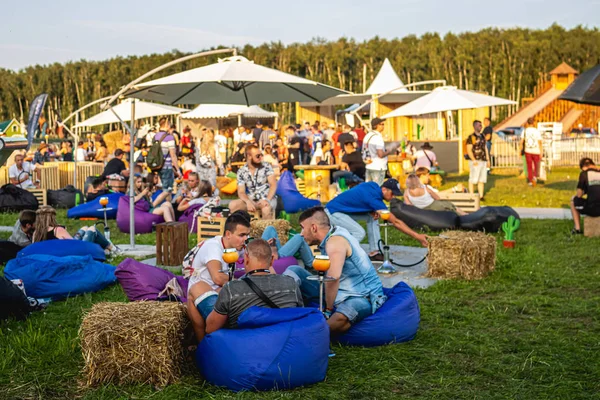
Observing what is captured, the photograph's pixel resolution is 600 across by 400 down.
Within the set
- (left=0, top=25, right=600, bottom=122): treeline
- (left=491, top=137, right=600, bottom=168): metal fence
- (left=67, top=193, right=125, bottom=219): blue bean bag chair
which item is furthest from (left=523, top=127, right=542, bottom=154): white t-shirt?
(left=0, top=25, right=600, bottom=122): treeline

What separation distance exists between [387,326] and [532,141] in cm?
1508

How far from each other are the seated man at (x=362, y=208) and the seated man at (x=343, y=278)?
335cm

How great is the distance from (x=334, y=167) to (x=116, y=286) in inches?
384

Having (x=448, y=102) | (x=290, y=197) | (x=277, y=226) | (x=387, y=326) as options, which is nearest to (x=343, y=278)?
(x=387, y=326)

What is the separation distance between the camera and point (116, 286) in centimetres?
831

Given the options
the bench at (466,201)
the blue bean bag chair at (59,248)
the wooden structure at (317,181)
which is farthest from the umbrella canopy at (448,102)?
the blue bean bag chair at (59,248)

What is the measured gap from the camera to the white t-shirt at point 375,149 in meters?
14.9

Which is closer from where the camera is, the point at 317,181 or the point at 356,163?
the point at 356,163

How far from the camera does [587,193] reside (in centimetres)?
1135

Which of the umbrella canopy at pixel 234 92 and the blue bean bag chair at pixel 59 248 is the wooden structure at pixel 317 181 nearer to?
the umbrella canopy at pixel 234 92

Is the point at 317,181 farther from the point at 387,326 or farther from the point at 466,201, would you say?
the point at 387,326

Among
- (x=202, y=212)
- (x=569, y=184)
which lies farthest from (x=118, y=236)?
(x=569, y=184)

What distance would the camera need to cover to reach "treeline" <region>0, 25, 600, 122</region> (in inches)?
1532

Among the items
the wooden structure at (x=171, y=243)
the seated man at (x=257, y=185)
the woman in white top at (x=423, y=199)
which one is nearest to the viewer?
the wooden structure at (x=171, y=243)
